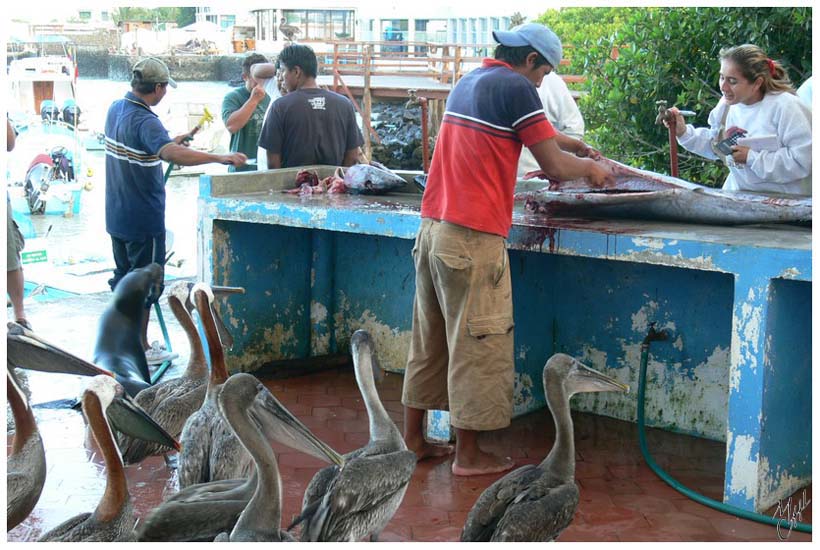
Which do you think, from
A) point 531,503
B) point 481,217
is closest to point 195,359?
point 481,217

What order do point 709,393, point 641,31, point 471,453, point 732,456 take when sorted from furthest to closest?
point 641,31
point 709,393
point 471,453
point 732,456

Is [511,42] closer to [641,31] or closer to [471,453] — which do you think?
[471,453]

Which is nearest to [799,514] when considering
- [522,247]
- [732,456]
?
[732,456]

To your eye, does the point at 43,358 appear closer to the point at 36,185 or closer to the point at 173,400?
the point at 173,400

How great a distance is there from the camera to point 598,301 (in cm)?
633

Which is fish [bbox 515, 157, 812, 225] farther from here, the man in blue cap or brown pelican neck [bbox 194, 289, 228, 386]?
brown pelican neck [bbox 194, 289, 228, 386]

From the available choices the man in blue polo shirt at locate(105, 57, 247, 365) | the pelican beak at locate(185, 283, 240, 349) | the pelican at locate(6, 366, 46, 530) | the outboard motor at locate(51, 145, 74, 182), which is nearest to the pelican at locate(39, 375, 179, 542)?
the pelican at locate(6, 366, 46, 530)

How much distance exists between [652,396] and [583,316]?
2.11 ft

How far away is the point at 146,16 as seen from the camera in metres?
57.2

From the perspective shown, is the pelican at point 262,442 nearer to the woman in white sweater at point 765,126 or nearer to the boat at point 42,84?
the woman in white sweater at point 765,126

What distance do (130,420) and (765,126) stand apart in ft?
13.4

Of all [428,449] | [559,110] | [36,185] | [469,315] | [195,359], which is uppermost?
[559,110]

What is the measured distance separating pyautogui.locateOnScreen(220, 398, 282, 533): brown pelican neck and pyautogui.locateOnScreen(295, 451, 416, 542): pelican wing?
0.83 feet

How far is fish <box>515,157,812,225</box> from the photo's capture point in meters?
5.59
